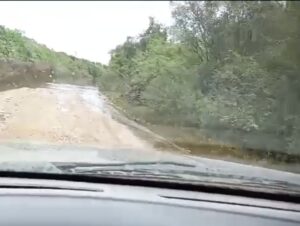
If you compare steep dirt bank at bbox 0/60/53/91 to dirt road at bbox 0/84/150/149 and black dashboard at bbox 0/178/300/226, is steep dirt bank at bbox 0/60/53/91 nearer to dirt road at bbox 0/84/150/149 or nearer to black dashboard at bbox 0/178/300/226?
dirt road at bbox 0/84/150/149

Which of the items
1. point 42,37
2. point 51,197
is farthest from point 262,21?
point 51,197

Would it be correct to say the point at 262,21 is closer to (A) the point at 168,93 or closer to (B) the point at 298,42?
(B) the point at 298,42

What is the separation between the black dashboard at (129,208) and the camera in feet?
7.54

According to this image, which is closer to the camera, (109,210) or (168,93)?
(109,210)

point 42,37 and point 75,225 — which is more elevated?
point 42,37

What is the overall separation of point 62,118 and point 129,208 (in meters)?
1.53

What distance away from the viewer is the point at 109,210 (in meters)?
2.33

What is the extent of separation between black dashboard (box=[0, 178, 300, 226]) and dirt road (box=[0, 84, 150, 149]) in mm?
921

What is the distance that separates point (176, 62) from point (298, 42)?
70cm

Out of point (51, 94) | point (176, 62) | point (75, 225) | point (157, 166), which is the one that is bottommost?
point (75, 225)

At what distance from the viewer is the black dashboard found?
230cm

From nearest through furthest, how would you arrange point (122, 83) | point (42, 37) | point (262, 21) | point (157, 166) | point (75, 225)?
point (75, 225), point (157, 166), point (262, 21), point (42, 37), point (122, 83)

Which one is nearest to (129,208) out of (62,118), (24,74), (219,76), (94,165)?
(94,165)

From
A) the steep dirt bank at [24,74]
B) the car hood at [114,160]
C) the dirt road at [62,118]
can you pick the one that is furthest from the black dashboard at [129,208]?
the steep dirt bank at [24,74]
